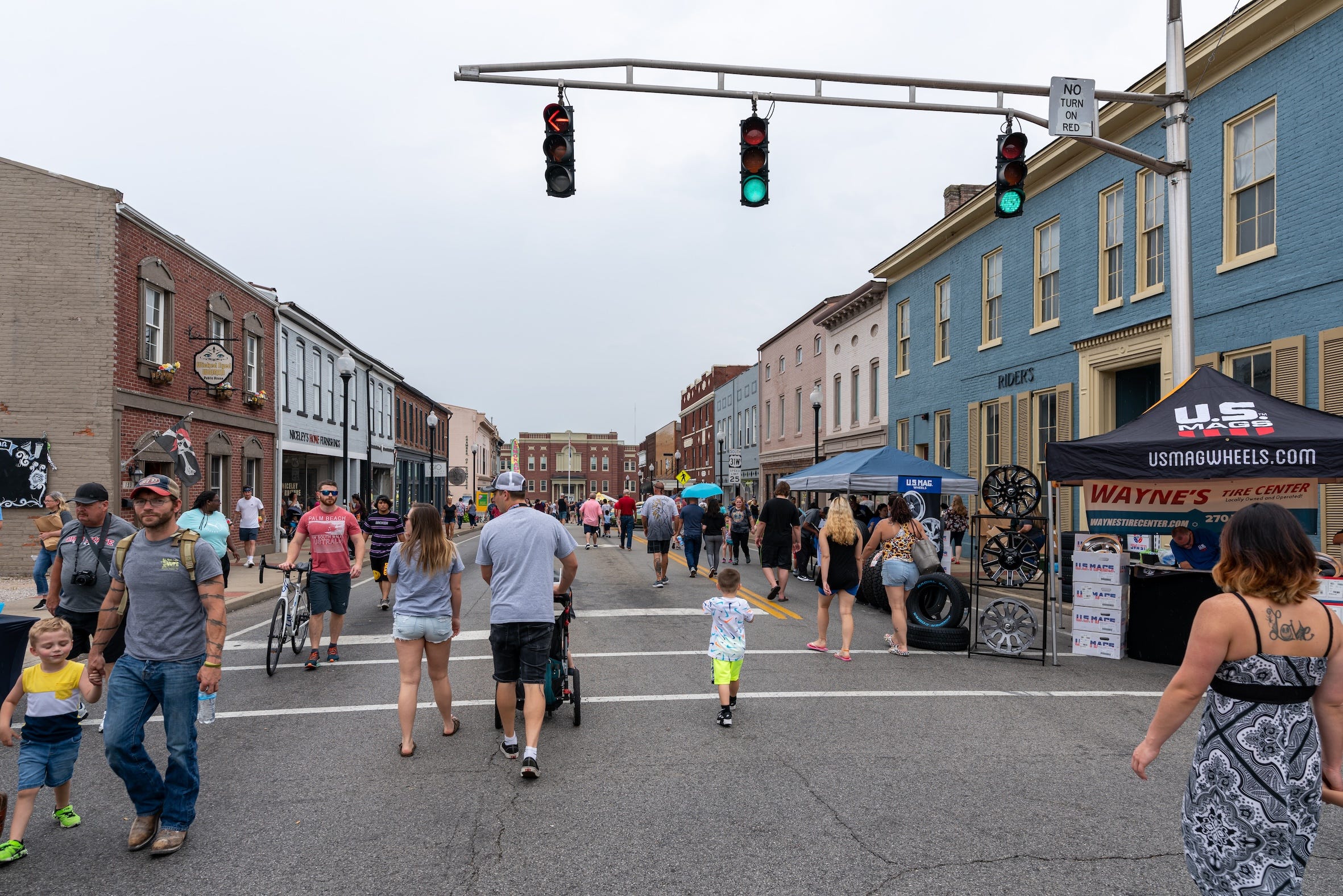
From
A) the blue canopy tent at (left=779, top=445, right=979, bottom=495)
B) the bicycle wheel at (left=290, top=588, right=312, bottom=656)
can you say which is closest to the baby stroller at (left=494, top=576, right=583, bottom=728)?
the bicycle wheel at (left=290, top=588, right=312, bottom=656)

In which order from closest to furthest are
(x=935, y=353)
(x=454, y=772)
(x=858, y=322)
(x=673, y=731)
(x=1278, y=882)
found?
1. (x=1278, y=882)
2. (x=454, y=772)
3. (x=673, y=731)
4. (x=935, y=353)
5. (x=858, y=322)

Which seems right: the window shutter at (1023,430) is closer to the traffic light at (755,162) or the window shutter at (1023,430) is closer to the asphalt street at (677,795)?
the asphalt street at (677,795)

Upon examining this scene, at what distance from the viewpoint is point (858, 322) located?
3278cm

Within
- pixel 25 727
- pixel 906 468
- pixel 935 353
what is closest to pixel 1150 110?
pixel 906 468

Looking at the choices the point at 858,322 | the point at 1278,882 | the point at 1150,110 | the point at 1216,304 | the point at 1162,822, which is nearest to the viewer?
the point at 1278,882

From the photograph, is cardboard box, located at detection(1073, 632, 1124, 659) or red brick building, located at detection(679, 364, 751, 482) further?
red brick building, located at detection(679, 364, 751, 482)

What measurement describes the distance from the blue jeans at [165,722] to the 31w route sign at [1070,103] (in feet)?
28.9

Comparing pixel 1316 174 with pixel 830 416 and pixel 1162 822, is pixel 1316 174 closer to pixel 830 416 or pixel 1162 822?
pixel 1162 822

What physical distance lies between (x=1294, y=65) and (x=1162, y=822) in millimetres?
12543

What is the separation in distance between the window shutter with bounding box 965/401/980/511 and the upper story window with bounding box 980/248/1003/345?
1.81 meters

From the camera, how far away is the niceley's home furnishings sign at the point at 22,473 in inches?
670

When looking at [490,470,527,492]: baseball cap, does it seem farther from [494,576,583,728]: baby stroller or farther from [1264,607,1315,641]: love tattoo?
[1264,607,1315,641]: love tattoo

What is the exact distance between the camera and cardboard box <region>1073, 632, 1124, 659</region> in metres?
9.34

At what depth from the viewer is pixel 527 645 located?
568 cm
